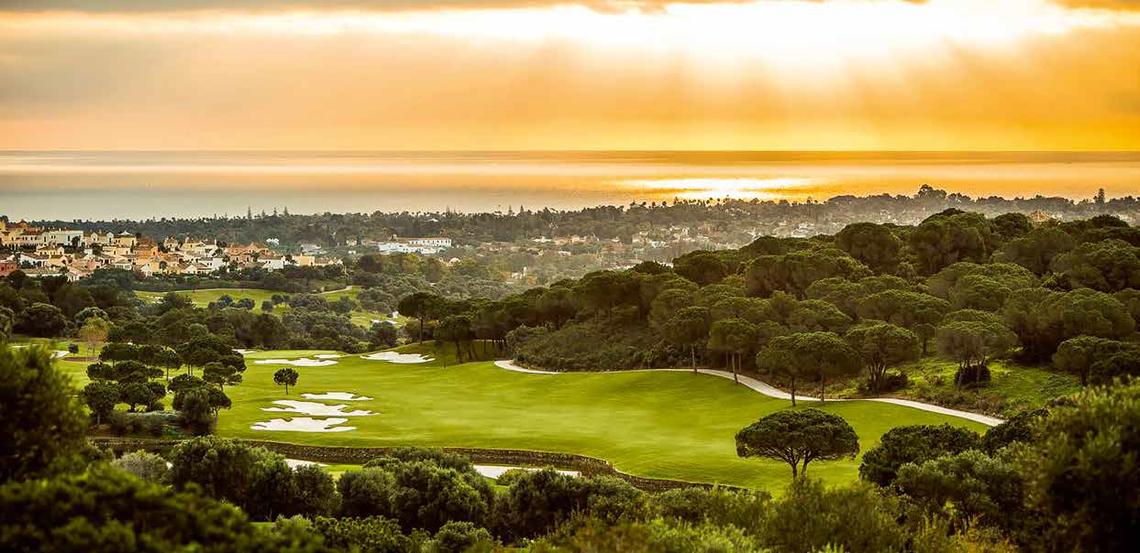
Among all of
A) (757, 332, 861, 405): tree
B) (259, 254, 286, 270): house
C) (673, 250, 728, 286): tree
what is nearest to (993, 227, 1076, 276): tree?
(673, 250, 728, 286): tree

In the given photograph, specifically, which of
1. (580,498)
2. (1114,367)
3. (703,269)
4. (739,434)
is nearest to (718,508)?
(580,498)

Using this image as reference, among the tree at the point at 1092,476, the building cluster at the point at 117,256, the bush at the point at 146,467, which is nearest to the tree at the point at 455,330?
the bush at the point at 146,467

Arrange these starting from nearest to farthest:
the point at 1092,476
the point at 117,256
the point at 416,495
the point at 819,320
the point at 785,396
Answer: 1. the point at 1092,476
2. the point at 416,495
3. the point at 785,396
4. the point at 819,320
5. the point at 117,256

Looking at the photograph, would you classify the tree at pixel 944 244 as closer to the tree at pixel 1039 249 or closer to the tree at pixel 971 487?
the tree at pixel 1039 249

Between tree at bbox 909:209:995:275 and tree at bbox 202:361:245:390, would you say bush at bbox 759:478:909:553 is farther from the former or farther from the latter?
tree at bbox 909:209:995:275

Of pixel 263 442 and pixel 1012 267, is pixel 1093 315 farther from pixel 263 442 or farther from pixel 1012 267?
pixel 263 442

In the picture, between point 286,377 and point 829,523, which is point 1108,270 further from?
point 829,523
